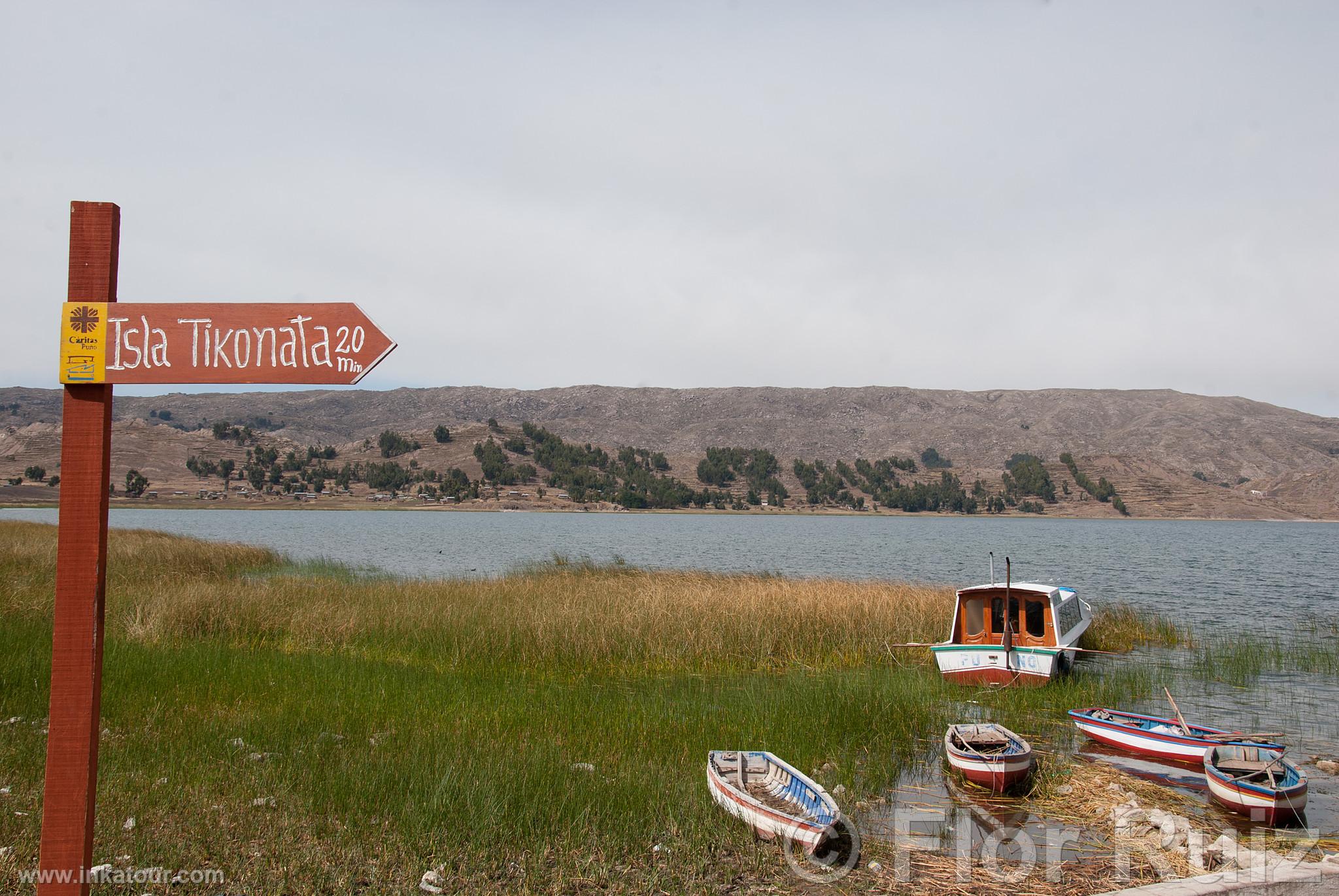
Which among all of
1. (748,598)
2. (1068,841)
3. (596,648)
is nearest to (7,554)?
(596,648)

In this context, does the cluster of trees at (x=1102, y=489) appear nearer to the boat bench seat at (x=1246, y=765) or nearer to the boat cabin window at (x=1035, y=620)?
the boat cabin window at (x=1035, y=620)

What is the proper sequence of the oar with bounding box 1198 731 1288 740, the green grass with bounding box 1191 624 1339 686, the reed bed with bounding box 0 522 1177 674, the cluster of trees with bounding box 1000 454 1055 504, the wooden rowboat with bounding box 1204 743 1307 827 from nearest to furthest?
the wooden rowboat with bounding box 1204 743 1307 827
the oar with bounding box 1198 731 1288 740
the reed bed with bounding box 0 522 1177 674
the green grass with bounding box 1191 624 1339 686
the cluster of trees with bounding box 1000 454 1055 504

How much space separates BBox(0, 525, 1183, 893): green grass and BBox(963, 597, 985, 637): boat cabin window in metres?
1.41

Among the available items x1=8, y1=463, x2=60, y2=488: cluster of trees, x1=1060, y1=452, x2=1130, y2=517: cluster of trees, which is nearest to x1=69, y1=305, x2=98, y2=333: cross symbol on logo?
x1=8, y1=463, x2=60, y2=488: cluster of trees

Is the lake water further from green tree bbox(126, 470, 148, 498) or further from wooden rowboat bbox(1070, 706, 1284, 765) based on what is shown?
green tree bbox(126, 470, 148, 498)

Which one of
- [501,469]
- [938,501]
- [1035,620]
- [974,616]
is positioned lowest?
[938,501]

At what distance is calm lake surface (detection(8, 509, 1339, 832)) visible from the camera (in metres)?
16.6

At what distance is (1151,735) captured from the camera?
11547 millimetres

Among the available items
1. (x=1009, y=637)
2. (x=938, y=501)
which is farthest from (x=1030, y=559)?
(x=938, y=501)

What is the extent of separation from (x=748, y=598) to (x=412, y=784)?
14.9 meters

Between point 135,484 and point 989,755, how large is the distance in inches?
7109

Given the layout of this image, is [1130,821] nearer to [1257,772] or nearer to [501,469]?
[1257,772]

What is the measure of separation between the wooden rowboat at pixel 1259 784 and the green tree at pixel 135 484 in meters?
181

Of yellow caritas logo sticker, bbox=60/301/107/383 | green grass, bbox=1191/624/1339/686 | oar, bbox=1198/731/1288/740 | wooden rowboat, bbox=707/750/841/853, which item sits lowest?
green grass, bbox=1191/624/1339/686
